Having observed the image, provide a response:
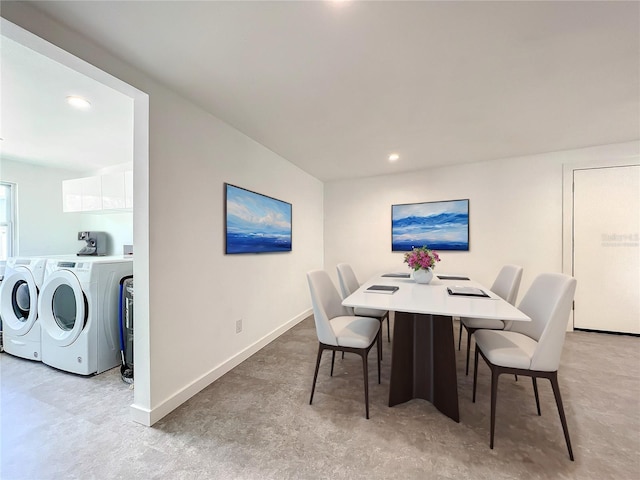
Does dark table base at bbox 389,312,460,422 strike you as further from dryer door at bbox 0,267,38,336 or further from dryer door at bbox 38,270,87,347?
dryer door at bbox 0,267,38,336

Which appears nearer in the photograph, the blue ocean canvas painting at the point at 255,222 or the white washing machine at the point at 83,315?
the white washing machine at the point at 83,315

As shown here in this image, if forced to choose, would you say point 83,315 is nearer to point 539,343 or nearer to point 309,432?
point 309,432

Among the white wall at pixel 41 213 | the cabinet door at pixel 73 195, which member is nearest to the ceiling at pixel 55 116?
the white wall at pixel 41 213

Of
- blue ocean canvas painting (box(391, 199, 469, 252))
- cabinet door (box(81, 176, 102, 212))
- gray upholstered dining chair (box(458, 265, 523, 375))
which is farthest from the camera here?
blue ocean canvas painting (box(391, 199, 469, 252))

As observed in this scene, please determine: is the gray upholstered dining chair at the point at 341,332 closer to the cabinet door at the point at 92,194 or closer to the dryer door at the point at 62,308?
the dryer door at the point at 62,308

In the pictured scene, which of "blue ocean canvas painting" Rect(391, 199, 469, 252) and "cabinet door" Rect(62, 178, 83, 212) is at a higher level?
"cabinet door" Rect(62, 178, 83, 212)

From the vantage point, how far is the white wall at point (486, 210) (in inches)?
132

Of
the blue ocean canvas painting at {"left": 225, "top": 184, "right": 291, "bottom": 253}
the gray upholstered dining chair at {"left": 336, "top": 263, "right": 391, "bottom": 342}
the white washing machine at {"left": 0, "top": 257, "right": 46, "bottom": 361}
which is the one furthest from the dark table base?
the white washing machine at {"left": 0, "top": 257, "right": 46, "bottom": 361}

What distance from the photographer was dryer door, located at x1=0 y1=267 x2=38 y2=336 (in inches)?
101

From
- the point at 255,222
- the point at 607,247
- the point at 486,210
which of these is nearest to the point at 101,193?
the point at 255,222

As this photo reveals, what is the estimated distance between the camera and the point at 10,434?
1.59 metres

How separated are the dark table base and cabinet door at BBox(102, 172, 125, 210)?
3.26 metres

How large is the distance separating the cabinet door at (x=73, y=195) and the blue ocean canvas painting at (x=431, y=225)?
14.2ft

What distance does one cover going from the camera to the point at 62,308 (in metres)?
2.56
